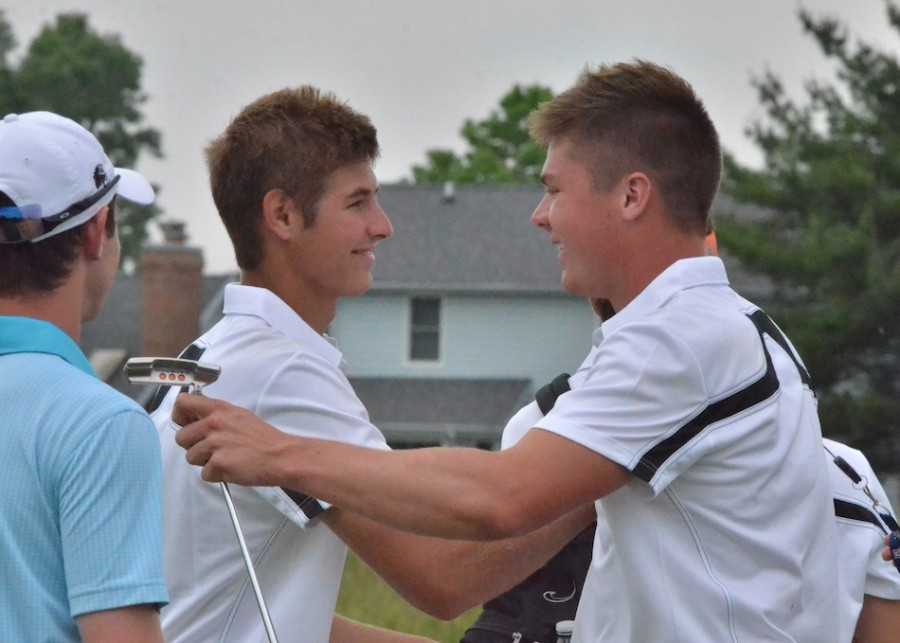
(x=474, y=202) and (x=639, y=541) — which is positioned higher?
(x=639, y=541)

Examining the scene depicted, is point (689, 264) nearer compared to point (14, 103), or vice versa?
point (689, 264)

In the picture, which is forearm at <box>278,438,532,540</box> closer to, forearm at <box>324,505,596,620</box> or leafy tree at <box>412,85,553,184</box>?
forearm at <box>324,505,596,620</box>

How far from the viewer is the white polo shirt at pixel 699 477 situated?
126 inches

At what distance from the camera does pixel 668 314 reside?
3.30 meters

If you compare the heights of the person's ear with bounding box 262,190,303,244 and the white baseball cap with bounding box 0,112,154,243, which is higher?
the white baseball cap with bounding box 0,112,154,243

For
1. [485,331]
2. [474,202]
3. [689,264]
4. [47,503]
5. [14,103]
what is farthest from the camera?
[14,103]

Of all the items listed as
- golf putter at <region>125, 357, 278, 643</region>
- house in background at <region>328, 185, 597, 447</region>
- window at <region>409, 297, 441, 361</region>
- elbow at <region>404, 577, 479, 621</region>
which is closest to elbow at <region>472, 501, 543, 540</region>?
golf putter at <region>125, 357, 278, 643</region>

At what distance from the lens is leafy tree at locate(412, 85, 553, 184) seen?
61.8 m

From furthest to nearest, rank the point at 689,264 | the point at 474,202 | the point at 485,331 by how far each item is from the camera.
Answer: the point at 474,202, the point at 485,331, the point at 689,264

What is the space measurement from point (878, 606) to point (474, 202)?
3855cm

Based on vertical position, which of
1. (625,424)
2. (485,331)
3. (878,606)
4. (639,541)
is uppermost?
(625,424)

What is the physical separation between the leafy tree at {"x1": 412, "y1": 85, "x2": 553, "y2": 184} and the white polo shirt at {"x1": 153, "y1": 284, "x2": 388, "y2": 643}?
188 ft

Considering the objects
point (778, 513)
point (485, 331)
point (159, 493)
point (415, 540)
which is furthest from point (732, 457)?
point (485, 331)

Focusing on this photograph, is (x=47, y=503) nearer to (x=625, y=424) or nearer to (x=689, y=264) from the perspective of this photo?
(x=625, y=424)
